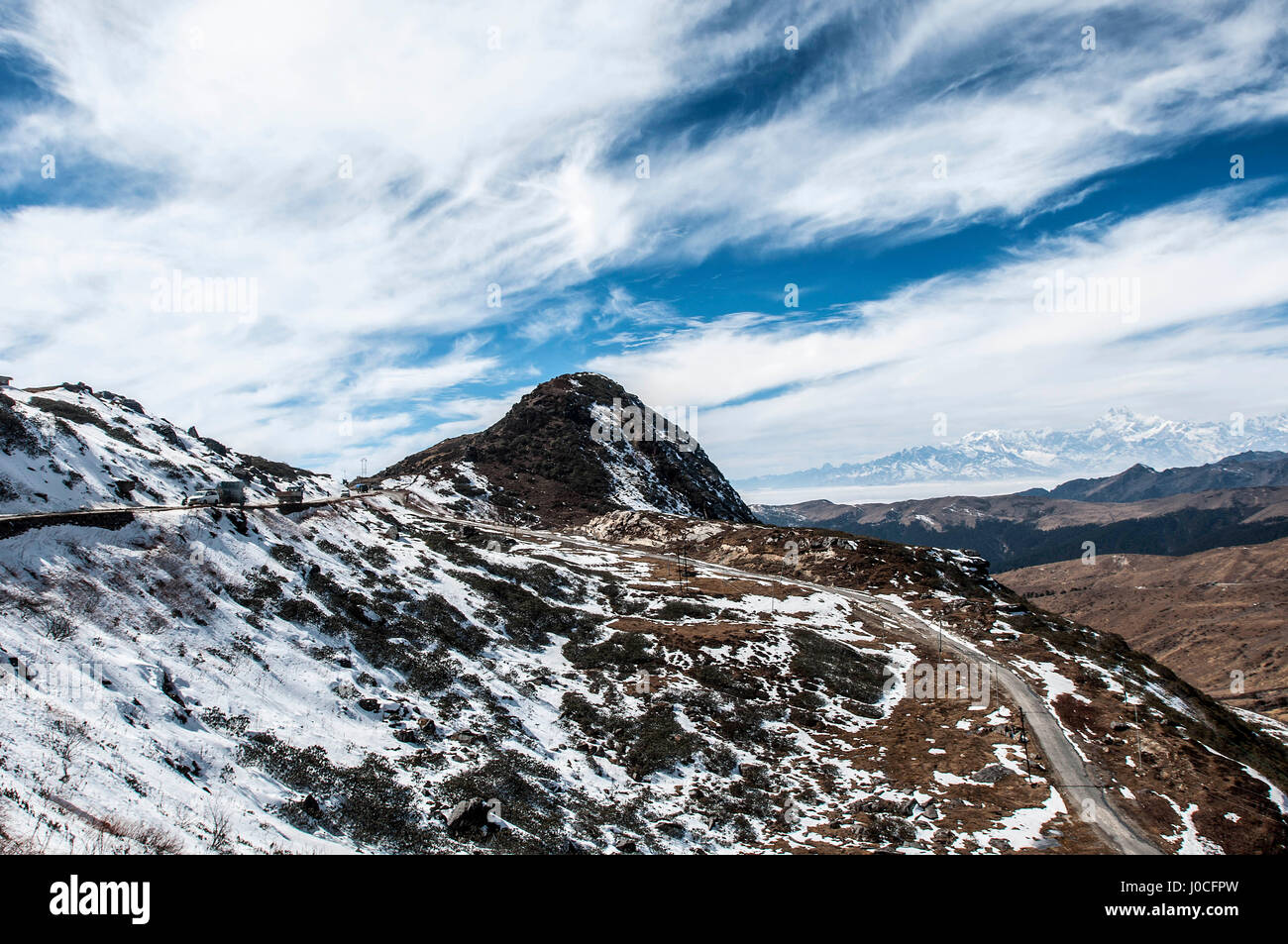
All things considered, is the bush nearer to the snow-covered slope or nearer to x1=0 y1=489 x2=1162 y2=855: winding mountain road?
x1=0 y1=489 x2=1162 y2=855: winding mountain road

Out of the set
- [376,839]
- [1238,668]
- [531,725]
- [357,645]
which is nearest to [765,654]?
[531,725]

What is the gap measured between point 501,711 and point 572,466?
90376 mm

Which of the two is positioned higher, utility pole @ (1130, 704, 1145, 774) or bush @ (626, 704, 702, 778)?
bush @ (626, 704, 702, 778)

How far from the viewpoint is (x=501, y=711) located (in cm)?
3378

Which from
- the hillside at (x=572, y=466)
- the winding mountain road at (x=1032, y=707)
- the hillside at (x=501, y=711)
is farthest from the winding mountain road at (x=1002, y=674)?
the hillside at (x=572, y=466)

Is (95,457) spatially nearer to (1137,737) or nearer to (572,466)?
(1137,737)

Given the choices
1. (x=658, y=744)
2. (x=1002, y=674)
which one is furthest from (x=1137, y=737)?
(x=658, y=744)

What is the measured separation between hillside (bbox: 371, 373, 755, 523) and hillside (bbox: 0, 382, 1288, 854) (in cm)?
4709

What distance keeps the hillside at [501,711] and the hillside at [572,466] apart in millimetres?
47089

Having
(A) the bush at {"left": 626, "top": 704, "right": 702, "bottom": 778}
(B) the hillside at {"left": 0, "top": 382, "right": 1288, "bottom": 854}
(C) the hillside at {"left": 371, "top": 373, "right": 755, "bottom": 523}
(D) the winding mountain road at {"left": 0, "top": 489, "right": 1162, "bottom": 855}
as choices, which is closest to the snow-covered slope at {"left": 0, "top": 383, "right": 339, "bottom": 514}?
(B) the hillside at {"left": 0, "top": 382, "right": 1288, "bottom": 854}

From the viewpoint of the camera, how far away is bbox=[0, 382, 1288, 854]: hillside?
66.8ft

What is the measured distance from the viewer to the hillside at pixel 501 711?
66.8 feet
